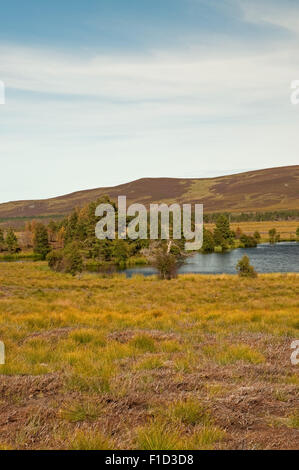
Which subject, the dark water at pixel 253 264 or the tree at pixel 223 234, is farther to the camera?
the tree at pixel 223 234

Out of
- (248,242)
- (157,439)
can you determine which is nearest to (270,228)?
(248,242)

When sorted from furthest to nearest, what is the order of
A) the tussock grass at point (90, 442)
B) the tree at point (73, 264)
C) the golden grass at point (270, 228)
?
the golden grass at point (270, 228) < the tree at point (73, 264) < the tussock grass at point (90, 442)

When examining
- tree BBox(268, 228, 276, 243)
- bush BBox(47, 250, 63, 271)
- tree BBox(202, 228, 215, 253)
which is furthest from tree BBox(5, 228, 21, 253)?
tree BBox(268, 228, 276, 243)

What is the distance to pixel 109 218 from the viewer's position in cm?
8831

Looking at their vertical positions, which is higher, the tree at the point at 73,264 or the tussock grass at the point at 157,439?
the tussock grass at the point at 157,439

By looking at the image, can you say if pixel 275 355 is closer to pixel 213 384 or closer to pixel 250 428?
pixel 213 384

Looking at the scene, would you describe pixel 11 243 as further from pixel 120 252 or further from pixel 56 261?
pixel 56 261

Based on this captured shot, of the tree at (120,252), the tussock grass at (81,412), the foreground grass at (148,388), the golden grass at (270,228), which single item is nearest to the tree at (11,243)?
the tree at (120,252)

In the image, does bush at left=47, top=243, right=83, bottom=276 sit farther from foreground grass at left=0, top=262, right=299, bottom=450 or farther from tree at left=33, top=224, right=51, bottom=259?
foreground grass at left=0, top=262, right=299, bottom=450

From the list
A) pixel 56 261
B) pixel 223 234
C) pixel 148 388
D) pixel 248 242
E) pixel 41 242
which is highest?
pixel 223 234

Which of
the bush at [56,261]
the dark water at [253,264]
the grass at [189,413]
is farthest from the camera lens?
the bush at [56,261]

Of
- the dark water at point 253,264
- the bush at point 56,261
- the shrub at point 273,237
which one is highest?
the shrub at point 273,237

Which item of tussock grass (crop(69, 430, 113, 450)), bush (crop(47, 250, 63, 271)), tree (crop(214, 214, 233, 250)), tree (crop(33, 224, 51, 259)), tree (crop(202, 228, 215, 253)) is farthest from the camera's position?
→ tree (crop(214, 214, 233, 250))

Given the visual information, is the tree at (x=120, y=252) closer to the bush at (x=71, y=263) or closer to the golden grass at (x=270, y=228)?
the bush at (x=71, y=263)
